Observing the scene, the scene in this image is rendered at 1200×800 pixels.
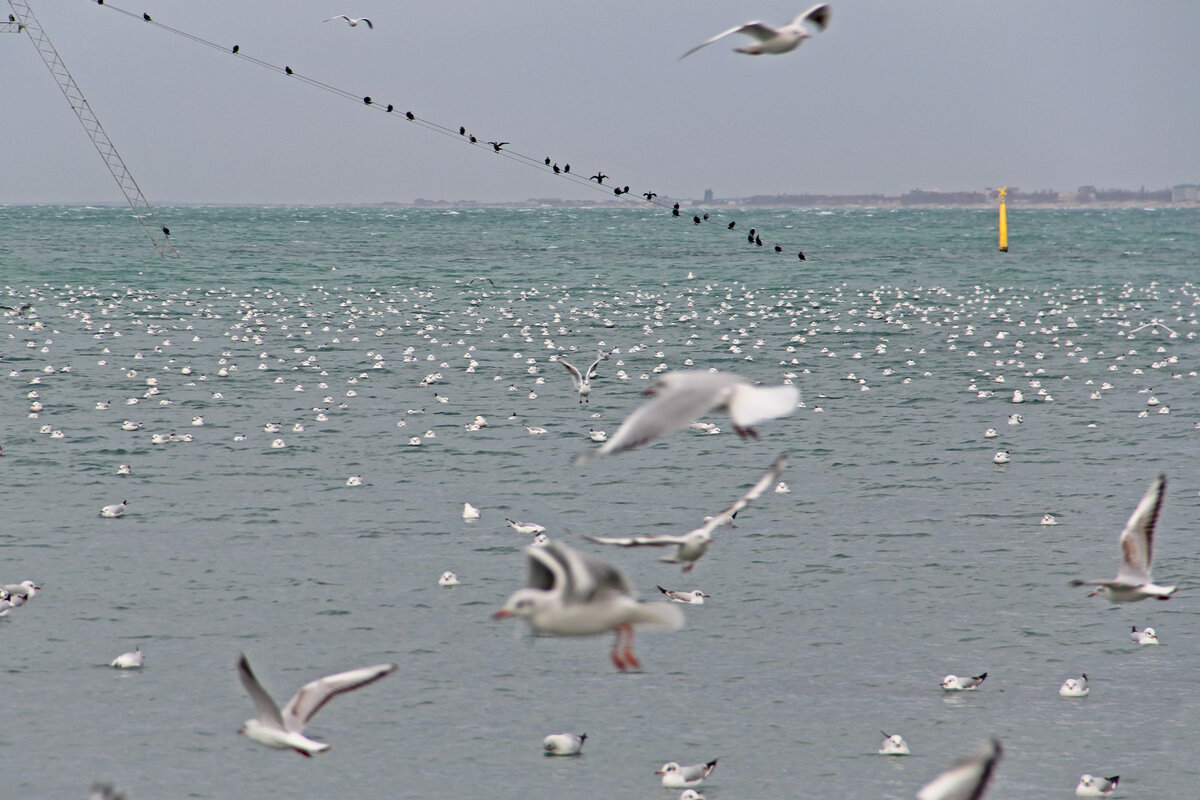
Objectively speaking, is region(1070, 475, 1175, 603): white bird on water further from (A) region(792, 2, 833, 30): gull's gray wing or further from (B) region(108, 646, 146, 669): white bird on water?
(B) region(108, 646, 146, 669): white bird on water

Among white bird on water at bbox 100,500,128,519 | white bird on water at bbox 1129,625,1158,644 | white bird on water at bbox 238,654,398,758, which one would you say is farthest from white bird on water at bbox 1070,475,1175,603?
white bird on water at bbox 100,500,128,519

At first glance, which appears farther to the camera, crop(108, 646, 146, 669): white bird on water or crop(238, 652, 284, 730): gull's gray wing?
crop(108, 646, 146, 669): white bird on water

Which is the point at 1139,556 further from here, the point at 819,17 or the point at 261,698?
the point at 261,698

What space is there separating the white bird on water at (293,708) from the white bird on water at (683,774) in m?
4.19

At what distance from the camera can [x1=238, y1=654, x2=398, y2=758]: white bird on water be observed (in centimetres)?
964

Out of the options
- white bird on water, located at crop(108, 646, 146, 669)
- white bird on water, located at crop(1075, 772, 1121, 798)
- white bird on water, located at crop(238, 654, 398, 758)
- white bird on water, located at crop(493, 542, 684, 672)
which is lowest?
white bird on water, located at crop(1075, 772, 1121, 798)

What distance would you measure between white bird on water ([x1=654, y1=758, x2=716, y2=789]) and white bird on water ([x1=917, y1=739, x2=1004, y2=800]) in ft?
19.1

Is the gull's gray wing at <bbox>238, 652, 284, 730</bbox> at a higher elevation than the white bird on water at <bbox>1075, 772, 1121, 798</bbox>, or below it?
higher

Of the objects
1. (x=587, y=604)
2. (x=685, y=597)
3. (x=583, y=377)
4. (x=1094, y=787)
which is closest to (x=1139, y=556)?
(x=1094, y=787)

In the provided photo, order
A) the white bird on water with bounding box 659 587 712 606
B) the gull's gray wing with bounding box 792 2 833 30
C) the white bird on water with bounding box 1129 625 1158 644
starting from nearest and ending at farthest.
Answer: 1. the gull's gray wing with bounding box 792 2 833 30
2. the white bird on water with bounding box 1129 625 1158 644
3. the white bird on water with bounding box 659 587 712 606

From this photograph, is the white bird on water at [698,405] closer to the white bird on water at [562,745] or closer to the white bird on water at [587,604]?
the white bird on water at [587,604]

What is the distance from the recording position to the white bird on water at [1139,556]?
10.2 meters

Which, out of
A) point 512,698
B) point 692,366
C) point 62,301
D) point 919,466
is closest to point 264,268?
point 62,301

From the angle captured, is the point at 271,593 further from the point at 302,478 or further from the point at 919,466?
the point at 919,466
